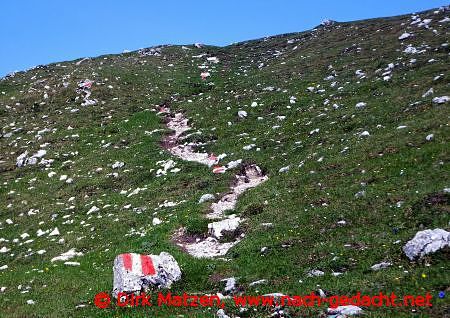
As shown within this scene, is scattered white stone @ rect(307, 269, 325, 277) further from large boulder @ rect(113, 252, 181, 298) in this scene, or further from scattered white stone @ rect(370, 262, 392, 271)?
large boulder @ rect(113, 252, 181, 298)

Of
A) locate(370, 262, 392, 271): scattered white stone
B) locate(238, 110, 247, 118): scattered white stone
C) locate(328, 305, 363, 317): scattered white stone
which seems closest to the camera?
locate(328, 305, 363, 317): scattered white stone

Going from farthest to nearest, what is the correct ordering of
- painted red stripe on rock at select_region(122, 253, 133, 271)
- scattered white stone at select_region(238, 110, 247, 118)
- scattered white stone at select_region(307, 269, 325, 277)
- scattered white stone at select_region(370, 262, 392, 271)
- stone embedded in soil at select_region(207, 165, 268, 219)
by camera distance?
scattered white stone at select_region(238, 110, 247, 118), stone embedded in soil at select_region(207, 165, 268, 219), painted red stripe on rock at select_region(122, 253, 133, 271), scattered white stone at select_region(307, 269, 325, 277), scattered white stone at select_region(370, 262, 392, 271)

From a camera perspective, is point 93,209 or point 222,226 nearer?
point 222,226

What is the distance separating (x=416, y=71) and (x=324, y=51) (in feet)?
76.1

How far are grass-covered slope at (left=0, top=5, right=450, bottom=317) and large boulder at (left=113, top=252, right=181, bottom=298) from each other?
2.05 feet

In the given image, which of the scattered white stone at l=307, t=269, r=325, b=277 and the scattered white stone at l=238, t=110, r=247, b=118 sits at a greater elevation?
the scattered white stone at l=238, t=110, r=247, b=118

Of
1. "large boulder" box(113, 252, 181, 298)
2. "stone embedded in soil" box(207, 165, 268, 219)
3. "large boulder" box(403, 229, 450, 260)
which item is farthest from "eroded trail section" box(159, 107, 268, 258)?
"large boulder" box(403, 229, 450, 260)

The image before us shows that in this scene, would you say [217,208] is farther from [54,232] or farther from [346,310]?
[346,310]

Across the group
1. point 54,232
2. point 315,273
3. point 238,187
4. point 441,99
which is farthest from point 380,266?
point 54,232

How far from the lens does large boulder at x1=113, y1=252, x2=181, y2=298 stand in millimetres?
14227

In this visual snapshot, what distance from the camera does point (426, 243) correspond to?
12281 millimetres

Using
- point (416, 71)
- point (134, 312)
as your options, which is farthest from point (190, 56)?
point (134, 312)

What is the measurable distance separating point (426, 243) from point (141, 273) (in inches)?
354

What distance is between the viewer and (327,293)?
38.8 ft
